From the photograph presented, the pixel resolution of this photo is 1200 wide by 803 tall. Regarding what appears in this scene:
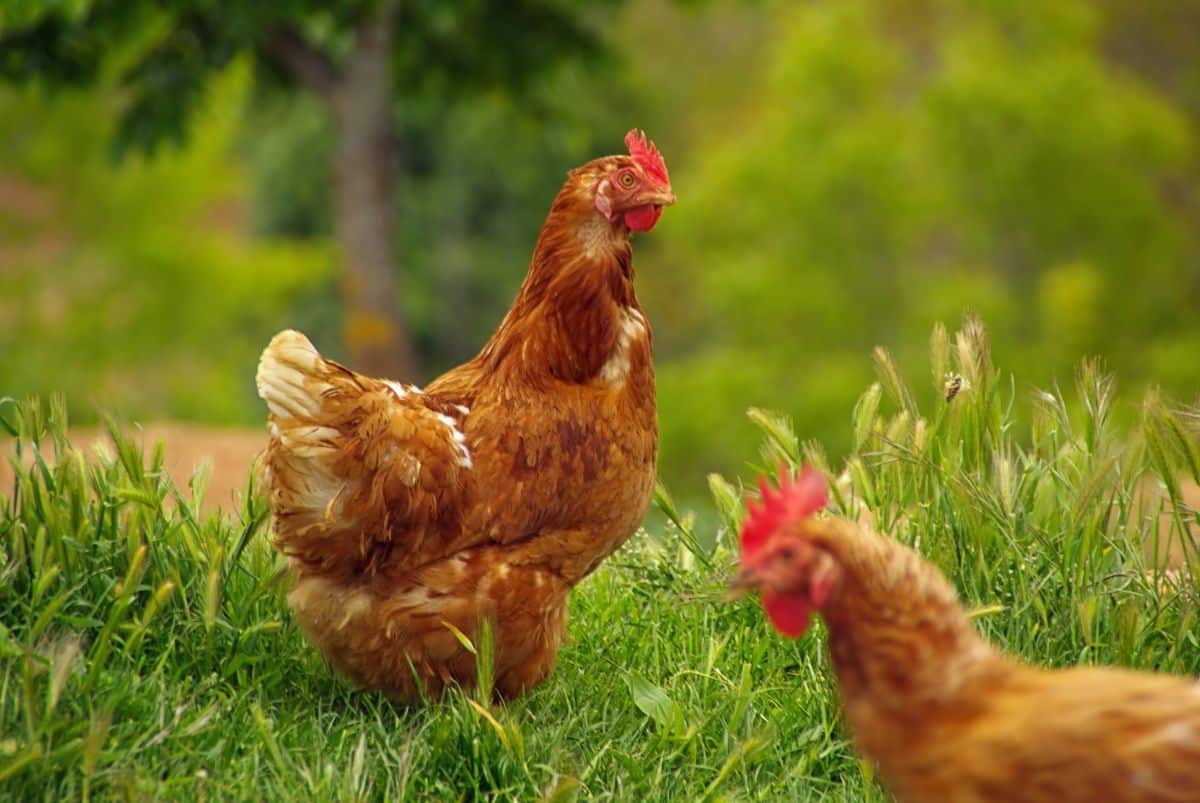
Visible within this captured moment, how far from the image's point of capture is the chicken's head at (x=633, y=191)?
4090mm

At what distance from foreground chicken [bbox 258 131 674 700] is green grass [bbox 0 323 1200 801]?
21 cm

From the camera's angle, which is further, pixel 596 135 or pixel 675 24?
pixel 675 24

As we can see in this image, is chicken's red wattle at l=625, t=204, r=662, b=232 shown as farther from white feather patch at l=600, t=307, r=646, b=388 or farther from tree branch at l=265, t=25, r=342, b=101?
tree branch at l=265, t=25, r=342, b=101

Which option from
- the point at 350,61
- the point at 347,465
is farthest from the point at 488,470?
the point at 350,61

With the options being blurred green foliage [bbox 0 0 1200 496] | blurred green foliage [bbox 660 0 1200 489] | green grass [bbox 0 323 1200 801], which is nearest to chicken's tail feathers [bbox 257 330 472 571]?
green grass [bbox 0 323 1200 801]

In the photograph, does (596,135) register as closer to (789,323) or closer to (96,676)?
(789,323)

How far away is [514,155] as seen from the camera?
805 inches

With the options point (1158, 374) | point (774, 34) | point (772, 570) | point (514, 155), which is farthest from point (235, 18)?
point (774, 34)

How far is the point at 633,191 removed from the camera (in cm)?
409

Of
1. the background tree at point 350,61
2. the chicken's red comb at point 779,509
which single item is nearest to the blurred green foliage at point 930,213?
the background tree at point 350,61

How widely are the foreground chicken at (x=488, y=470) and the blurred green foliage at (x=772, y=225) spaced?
9506 mm

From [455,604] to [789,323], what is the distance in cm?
1624

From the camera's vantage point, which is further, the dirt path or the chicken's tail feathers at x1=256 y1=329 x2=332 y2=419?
the dirt path

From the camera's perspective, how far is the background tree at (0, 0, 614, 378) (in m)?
9.95
